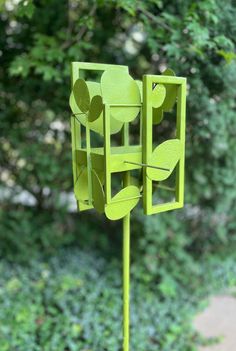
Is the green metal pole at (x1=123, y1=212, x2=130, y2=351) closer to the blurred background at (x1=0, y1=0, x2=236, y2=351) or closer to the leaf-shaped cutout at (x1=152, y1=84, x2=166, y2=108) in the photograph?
the leaf-shaped cutout at (x1=152, y1=84, x2=166, y2=108)

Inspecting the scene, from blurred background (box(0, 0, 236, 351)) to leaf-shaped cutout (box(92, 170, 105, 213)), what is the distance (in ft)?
2.82

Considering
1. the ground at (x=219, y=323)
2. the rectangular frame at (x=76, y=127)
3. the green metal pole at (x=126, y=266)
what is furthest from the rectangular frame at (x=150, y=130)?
the ground at (x=219, y=323)

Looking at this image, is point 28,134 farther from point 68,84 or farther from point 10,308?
point 10,308

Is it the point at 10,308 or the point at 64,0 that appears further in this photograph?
the point at 64,0

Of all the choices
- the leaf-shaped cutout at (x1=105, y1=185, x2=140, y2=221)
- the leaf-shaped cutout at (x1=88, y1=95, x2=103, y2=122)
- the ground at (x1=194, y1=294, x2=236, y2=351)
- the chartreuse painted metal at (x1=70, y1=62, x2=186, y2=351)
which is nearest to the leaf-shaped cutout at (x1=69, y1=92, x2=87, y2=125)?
the chartreuse painted metal at (x1=70, y1=62, x2=186, y2=351)

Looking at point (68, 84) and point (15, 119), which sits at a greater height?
point (68, 84)

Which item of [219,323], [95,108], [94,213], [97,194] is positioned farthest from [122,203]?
[94,213]

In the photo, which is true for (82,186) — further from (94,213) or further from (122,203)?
(94,213)

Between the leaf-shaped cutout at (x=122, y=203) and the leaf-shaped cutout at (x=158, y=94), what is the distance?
1.06 ft

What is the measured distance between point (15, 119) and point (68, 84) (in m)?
0.63

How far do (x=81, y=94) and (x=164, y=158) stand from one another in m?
0.39

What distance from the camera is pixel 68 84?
7.30 ft

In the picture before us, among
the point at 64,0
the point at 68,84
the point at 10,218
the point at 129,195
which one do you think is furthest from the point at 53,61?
the point at 10,218

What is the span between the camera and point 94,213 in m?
3.08
